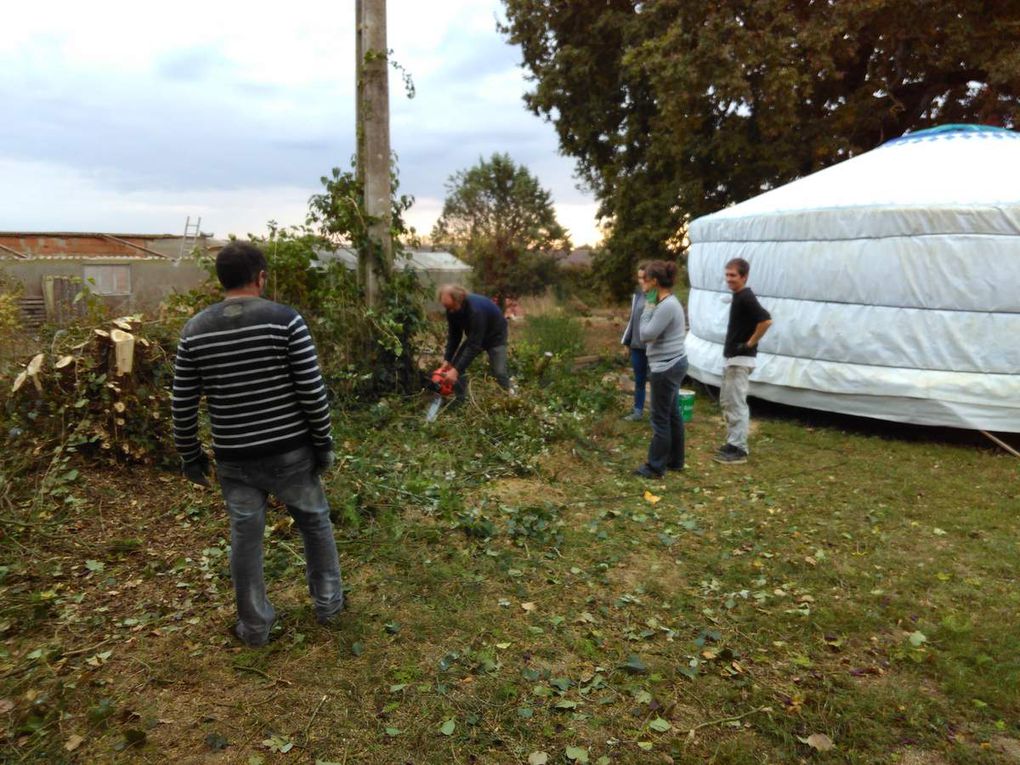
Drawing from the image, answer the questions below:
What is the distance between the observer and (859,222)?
6020 mm

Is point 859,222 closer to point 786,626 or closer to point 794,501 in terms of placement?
point 794,501

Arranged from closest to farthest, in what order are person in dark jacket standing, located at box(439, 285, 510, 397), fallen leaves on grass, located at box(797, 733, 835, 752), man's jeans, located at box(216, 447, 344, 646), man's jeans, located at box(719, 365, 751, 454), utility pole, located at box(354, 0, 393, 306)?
1. fallen leaves on grass, located at box(797, 733, 835, 752)
2. man's jeans, located at box(216, 447, 344, 646)
3. man's jeans, located at box(719, 365, 751, 454)
4. person in dark jacket standing, located at box(439, 285, 510, 397)
5. utility pole, located at box(354, 0, 393, 306)

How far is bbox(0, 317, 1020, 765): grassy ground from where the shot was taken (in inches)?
88.3

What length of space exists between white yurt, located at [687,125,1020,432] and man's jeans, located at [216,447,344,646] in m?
5.04

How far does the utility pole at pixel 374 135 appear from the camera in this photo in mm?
5879

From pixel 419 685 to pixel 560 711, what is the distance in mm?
509

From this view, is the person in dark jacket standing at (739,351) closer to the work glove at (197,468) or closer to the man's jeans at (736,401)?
the man's jeans at (736,401)

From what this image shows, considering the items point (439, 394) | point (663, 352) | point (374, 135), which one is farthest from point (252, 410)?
point (374, 135)

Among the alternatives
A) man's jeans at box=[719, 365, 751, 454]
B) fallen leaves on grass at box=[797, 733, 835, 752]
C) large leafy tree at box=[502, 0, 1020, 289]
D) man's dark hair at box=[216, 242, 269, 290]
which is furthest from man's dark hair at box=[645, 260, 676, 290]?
large leafy tree at box=[502, 0, 1020, 289]

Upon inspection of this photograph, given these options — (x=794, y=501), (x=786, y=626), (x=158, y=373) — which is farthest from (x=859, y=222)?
(x=158, y=373)

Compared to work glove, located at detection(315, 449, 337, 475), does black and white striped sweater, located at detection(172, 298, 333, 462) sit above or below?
above

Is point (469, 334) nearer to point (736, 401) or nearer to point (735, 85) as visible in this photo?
point (736, 401)

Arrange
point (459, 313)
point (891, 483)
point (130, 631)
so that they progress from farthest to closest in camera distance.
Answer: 1. point (459, 313)
2. point (891, 483)
3. point (130, 631)

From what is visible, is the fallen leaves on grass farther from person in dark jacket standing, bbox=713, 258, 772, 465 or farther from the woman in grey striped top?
person in dark jacket standing, bbox=713, 258, 772, 465
